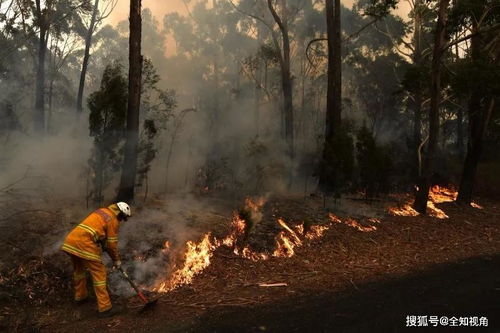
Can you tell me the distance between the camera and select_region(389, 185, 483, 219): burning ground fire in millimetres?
12305

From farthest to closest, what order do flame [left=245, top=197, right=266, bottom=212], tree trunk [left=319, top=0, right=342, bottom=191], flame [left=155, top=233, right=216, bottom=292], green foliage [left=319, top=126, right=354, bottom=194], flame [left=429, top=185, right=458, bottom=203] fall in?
flame [left=429, top=185, right=458, bottom=203], tree trunk [left=319, top=0, right=342, bottom=191], green foliage [left=319, top=126, right=354, bottom=194], flame [left=245, top=197, right=266, bottom=212], flame [left=155, top=233, right=216, bottom=292]

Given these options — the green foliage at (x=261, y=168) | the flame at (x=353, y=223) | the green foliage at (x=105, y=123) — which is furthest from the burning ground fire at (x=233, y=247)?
the green foliage at (x=261, y=168)

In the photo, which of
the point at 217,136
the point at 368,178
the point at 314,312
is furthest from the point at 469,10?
the point at 217,136

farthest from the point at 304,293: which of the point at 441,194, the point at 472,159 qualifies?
the point at 441,194

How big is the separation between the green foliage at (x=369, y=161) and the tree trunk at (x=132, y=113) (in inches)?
259

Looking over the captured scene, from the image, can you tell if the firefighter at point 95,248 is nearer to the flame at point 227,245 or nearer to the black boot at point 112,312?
the black boot at point 112,312

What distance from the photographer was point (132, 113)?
1002 centimetres

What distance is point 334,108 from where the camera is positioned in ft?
44.3

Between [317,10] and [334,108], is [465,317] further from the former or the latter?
[317,10]

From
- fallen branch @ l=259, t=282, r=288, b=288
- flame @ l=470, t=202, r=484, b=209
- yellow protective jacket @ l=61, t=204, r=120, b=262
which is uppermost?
yellow protective jacket @ l=61, t=204, r=120, b=262

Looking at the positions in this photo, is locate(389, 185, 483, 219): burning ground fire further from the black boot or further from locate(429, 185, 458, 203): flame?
the black boot

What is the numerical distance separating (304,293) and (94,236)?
3387 millimetres

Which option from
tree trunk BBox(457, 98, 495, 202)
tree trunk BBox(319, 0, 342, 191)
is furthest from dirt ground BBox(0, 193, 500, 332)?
tree trunk BBox(457, 98, 495, 202)

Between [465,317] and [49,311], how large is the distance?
5.81 metres
